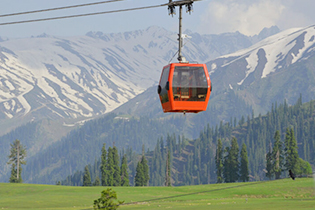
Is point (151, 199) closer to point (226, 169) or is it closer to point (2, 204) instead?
point (2, 204)

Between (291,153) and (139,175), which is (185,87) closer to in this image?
(291,153)

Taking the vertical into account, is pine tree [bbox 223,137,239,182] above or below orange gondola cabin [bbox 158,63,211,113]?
above

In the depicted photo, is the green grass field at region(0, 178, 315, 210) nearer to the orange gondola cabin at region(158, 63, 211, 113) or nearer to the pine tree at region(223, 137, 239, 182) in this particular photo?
the pine tree at region(223, 137, 239, 182)

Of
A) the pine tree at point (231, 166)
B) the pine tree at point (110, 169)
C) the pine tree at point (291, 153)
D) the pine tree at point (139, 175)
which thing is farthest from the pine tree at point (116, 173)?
the pine tree at point (291, 153)

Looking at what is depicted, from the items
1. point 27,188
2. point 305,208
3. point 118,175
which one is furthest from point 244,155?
point 305,208

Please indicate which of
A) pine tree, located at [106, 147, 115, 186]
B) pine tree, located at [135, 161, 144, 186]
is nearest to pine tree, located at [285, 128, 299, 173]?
pine tree, located at [135, 161, 144, 186]

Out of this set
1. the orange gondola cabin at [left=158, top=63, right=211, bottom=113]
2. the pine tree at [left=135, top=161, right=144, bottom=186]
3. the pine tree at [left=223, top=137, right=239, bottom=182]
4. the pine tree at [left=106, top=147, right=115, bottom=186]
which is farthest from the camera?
the pine tree at [left=135, top=161, right=144, bottom=186]

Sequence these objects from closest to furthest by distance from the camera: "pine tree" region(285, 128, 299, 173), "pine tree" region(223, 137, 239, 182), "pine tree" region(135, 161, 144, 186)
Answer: "pine tree" region(285, 128, 299, 173) < "pine tree" region(223, 137, 239, 182) < "pine tree" region(135, 161, 144, 186)

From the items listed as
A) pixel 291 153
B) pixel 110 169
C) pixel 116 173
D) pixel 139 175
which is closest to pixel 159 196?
pixel 291 153

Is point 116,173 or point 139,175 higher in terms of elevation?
point 116,173

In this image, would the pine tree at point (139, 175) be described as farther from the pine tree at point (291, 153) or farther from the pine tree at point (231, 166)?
the pine tree at point (291, 153)

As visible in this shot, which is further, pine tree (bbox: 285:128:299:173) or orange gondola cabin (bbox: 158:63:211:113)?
pine tree (bbox: 285:128:299:173)

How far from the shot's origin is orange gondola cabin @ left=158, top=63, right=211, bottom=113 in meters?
33.8

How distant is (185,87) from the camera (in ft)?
112
